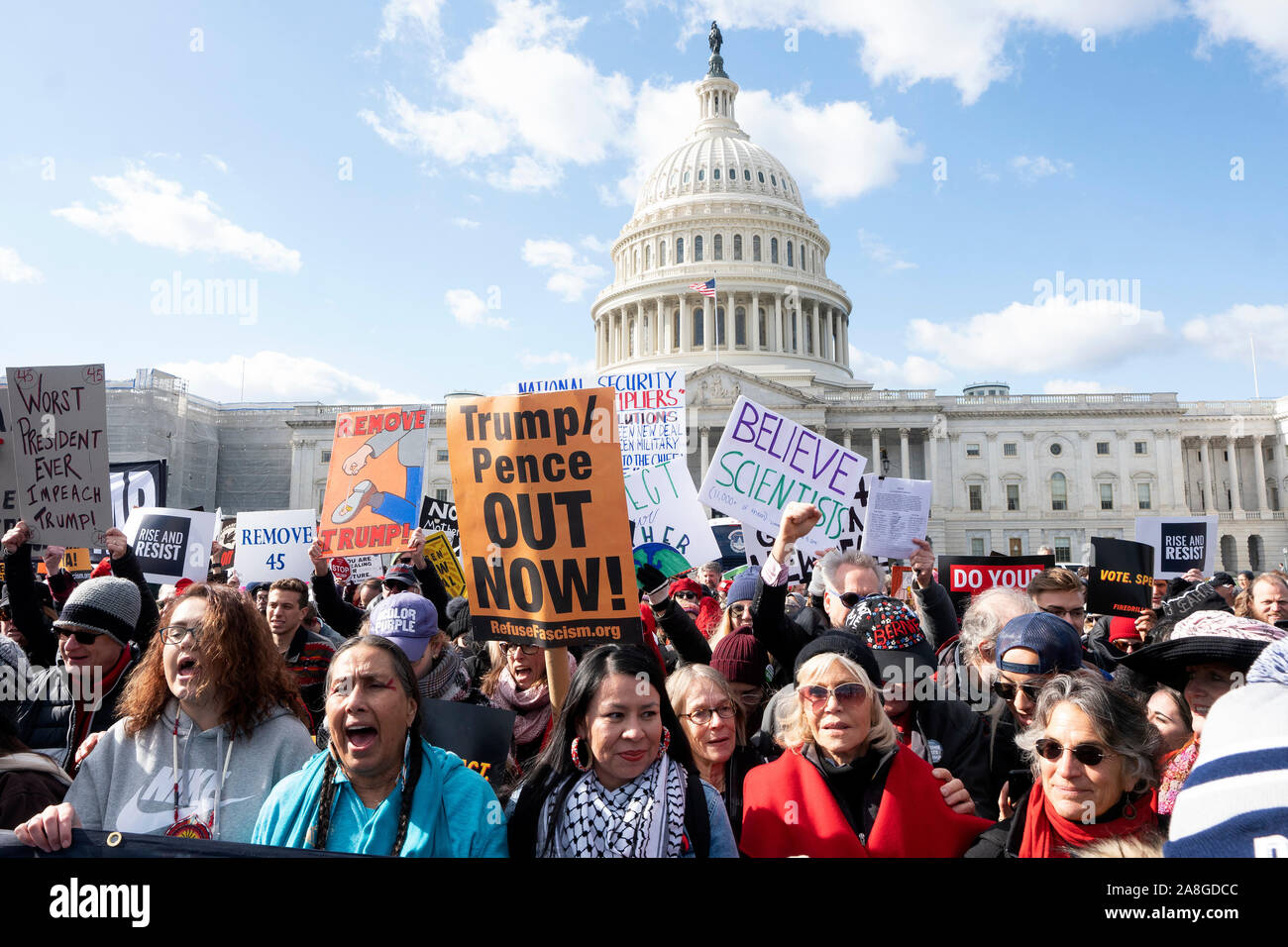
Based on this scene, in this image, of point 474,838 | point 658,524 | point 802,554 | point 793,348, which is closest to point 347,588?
point 658,524

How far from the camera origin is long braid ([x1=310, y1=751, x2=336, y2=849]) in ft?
9.05

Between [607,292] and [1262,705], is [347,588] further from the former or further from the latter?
[607,292]

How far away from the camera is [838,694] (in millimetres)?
3238

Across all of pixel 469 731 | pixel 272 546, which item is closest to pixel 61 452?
pixel 272 546

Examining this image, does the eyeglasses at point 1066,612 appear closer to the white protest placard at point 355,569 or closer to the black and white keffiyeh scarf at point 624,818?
the black and white keffiyeh scarf at point 624,818

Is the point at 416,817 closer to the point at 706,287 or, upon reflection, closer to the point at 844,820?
the point at 844,820

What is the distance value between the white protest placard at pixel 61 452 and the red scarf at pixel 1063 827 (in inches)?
237

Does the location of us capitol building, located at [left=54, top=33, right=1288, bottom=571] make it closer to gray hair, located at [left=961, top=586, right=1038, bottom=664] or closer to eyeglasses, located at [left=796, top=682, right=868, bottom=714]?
gray hair, located at [left=961, top=586, right=1038, bottom=664]

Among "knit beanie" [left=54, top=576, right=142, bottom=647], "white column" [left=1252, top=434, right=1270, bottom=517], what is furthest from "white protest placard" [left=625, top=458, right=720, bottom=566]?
"white column" [left=1252, top=434, right=1270, bottom=517]

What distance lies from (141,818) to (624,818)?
1575 millimetres

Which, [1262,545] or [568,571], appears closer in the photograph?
[568,571]

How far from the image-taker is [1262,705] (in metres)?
1.70

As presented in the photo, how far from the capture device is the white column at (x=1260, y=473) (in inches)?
2498
